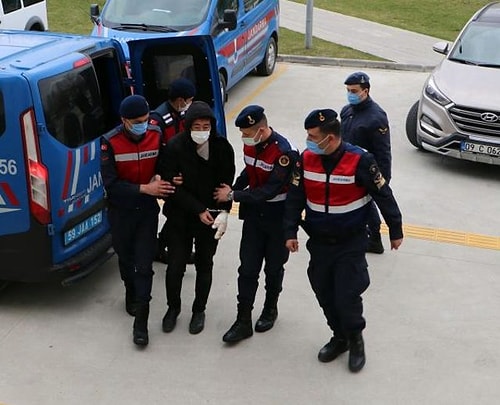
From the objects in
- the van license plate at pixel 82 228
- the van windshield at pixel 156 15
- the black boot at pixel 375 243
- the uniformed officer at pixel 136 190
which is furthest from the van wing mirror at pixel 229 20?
the uniformed officer at pixel 136 190

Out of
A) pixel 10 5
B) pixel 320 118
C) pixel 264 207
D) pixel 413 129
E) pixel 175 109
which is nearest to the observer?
pixel 320 118

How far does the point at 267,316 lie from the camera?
4.89 meters

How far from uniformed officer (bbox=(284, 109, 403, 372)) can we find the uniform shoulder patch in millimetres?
142

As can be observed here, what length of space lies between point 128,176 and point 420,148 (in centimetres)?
511

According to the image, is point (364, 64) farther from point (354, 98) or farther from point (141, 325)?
point (141, 325)

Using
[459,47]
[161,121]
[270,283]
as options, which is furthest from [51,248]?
[459,47]

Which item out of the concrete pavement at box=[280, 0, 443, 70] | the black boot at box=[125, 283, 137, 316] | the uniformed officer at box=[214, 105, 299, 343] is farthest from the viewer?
the concrete pavement at box=[280, 0, 443, 70]

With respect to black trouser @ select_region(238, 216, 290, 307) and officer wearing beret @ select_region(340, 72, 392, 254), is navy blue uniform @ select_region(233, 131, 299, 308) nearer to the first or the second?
black trouser @ select_region(238, 216, 290, 307)

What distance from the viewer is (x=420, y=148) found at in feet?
28.4

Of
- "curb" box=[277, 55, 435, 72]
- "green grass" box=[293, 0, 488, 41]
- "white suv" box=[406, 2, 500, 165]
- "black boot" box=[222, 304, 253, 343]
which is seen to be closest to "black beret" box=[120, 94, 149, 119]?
"black boot" box=[222, 304, 253, 343]

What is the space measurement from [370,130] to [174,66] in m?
1.80

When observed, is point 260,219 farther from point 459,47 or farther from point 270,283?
point 459,47

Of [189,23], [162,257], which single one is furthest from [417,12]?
[162,257]

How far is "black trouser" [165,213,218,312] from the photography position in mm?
4531
